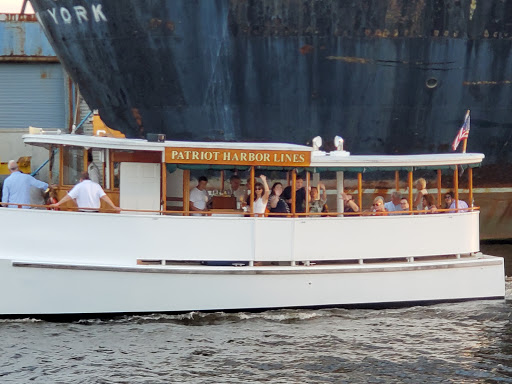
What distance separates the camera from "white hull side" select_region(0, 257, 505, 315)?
1416 centimetres

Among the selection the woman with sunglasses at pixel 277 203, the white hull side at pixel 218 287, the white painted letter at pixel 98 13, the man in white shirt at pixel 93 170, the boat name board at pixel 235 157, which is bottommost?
the white hull side at pixel 218 287

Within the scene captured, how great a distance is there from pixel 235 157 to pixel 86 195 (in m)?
2.19

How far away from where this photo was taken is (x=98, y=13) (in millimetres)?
22828

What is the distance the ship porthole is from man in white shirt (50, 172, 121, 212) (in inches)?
392

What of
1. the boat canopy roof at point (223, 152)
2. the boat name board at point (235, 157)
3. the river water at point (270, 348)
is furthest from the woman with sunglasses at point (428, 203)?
the boat name board at point (235, 157)

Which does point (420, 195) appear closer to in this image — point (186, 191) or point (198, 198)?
point (198, 198)

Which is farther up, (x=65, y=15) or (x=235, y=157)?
(x=65, y=15)

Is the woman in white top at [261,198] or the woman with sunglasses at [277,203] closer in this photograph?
the woman in white top at [261,198]

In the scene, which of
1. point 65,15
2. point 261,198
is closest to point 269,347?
point 261,198

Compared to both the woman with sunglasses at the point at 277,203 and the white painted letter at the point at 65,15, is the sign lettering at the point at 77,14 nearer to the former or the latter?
the white painted letter at the point at 65,15

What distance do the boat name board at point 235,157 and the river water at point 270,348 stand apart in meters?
2.19

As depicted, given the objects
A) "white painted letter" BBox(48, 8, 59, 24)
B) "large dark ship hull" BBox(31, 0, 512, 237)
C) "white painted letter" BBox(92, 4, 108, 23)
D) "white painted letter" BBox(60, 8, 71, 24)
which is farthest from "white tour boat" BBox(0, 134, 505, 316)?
"white painted letter" BBox(48, 8, 59, 24)

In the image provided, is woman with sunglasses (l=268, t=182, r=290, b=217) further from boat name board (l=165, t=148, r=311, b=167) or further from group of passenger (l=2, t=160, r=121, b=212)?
group of passenger (l=2, t=160, r=121, b=212)

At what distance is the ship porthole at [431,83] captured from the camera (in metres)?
22.5
